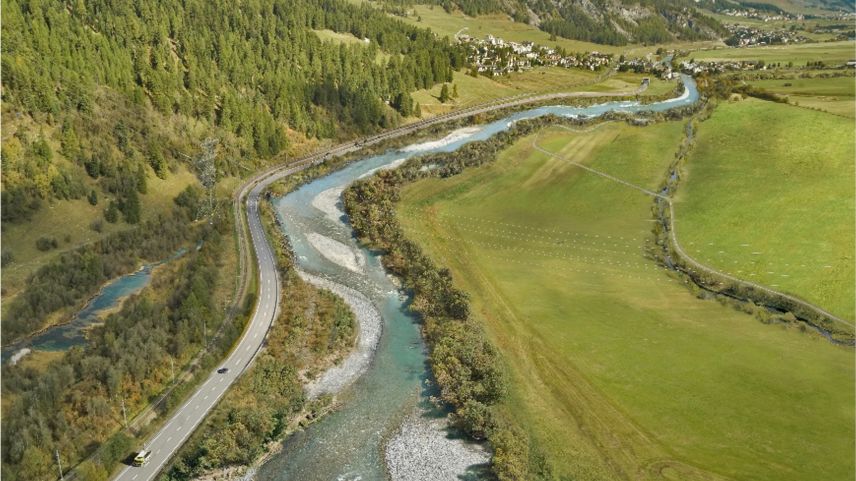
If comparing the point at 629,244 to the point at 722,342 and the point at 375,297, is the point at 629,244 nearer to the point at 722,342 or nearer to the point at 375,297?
the point at 722,342

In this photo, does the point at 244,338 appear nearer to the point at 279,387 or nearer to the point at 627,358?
the point at 279,387

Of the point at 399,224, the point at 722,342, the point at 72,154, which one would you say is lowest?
the point at 722,342

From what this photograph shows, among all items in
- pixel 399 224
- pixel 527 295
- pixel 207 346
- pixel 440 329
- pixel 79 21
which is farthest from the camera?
pixel 79 21

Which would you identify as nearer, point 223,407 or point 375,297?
point 223,407

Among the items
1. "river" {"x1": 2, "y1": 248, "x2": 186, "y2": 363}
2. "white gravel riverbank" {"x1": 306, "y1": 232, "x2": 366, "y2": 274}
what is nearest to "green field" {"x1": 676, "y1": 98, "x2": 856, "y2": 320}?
"white gravel riverbank" {"x1": 306, "y1": 232, "x2": 366, "y2": 274}

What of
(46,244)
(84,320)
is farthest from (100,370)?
(46,244)

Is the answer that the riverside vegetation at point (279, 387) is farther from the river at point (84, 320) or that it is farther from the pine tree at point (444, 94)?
Answer: the pine tree at point (444, 94)

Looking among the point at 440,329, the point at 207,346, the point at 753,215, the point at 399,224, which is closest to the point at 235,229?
the point at 399,224

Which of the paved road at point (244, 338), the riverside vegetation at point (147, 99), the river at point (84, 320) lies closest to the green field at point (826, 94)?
the riverside vegetation at point (147, 99)
